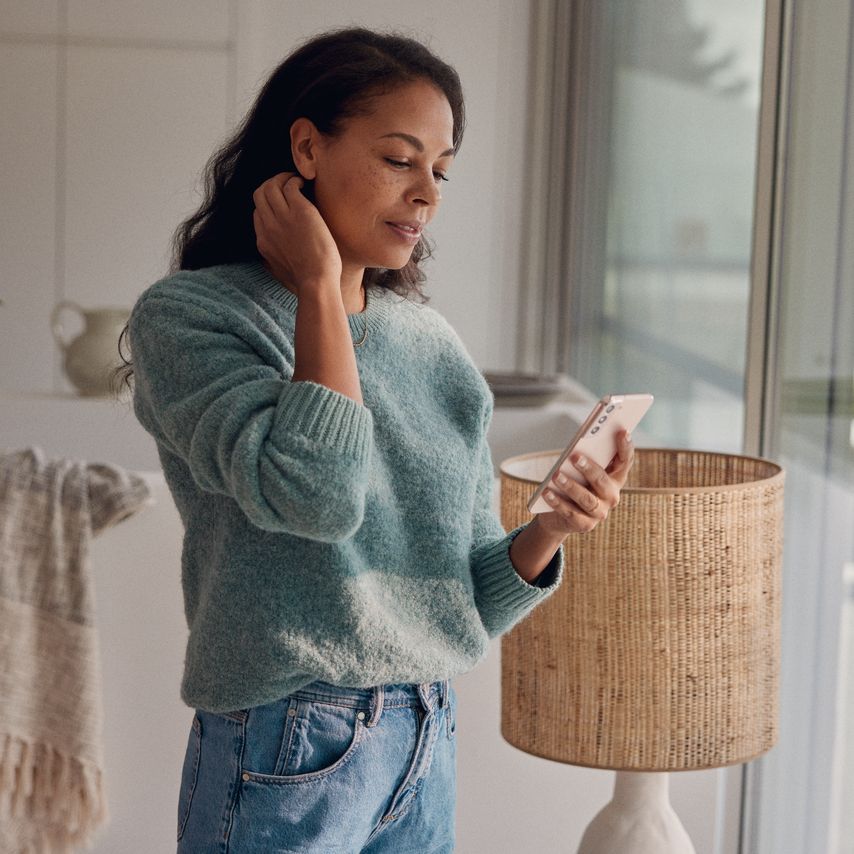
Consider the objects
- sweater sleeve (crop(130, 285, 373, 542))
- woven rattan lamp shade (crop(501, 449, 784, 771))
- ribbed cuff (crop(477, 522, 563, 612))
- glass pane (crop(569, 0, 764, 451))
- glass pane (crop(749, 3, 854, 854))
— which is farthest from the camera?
glass pane (crop(569, 0, 764, 451))

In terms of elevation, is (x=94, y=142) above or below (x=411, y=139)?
above

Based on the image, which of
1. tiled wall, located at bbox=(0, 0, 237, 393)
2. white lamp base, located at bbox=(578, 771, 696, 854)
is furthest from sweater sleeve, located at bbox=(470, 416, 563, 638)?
tiled wall, located at bbox=(0, 0, 237, 393)

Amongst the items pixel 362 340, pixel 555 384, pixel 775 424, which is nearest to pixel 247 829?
pixel 362 340

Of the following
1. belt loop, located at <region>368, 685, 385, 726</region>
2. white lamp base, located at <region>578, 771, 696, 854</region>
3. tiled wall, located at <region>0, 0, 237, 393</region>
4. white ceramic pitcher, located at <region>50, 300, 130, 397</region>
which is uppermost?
tiled wall, located at <region>0, 0, 237, 393</region>

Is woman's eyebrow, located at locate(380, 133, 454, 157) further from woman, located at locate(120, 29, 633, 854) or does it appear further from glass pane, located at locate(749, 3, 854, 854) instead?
glass pane, located at locate(749, 3, 854, 854)

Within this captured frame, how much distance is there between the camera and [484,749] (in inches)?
75.3

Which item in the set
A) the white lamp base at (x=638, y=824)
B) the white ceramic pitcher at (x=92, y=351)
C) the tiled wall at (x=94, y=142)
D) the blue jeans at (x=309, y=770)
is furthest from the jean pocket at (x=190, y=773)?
the tiled wall at (x=94, y=142)

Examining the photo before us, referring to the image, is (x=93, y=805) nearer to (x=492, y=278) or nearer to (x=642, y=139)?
(x=642, y=139)

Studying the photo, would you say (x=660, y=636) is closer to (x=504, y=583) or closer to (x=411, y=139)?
(x=504, y=583)

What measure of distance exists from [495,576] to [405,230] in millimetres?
333

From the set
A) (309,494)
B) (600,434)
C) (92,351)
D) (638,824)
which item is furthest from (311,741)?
(92,351)

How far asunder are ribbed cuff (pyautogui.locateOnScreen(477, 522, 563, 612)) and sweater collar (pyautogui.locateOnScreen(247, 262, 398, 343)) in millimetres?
236

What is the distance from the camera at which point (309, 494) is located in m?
0.94

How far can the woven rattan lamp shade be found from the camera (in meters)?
1.41
